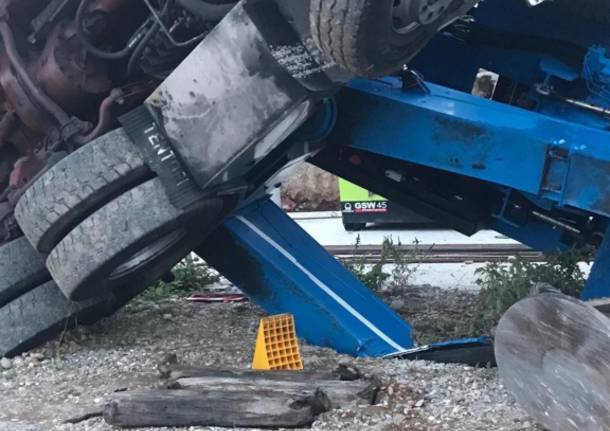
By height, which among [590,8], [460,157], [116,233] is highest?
[590,8]

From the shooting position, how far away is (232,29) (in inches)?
176

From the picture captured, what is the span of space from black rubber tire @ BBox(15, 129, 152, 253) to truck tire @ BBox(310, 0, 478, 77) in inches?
52.3

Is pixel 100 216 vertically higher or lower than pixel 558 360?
higher

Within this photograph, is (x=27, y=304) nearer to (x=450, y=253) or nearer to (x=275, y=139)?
(x=275, y=139)

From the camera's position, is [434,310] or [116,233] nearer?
[116,233]

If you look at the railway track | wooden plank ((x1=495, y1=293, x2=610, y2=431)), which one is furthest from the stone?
the railway track

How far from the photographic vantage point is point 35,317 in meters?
5.45

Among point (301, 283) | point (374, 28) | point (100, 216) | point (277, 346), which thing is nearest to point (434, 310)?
point (301, 283)

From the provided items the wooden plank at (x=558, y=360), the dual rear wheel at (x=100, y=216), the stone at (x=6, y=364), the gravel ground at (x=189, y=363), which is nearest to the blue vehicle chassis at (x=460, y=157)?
the gravel ground at (x=189, y=363)

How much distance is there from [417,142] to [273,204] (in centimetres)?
109

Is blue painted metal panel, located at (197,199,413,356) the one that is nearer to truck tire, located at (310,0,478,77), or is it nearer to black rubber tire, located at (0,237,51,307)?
black rubber tire, located at (0,237,51,307)

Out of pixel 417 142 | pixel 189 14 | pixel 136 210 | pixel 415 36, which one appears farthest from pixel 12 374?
pixel 415 36

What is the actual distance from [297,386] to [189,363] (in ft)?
2.98

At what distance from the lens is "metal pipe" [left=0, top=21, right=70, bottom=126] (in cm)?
533
